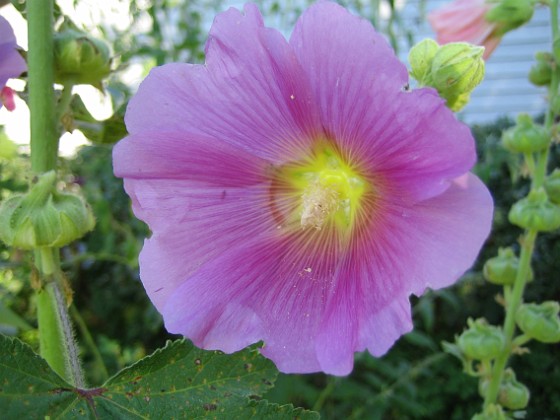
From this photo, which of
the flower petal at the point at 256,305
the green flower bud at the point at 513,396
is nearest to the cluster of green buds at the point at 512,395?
the green flower bud at the point at 513,396

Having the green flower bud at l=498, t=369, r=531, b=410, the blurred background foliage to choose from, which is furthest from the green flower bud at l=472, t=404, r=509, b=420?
the blurred background foliage

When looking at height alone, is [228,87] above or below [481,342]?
above

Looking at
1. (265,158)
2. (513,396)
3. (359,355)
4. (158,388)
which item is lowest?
(359,355)

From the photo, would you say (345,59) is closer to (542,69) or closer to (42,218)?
(42,218)

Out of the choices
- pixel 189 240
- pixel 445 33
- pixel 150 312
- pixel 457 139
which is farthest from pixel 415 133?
pixel 150 312

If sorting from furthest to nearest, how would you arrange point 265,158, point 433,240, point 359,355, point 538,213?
point 359,355
point 538,213
point 265,158
point 433,240

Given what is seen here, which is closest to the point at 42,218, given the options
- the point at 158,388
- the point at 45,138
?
the point at 45,138

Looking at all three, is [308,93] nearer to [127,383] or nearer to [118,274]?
[127,383]
